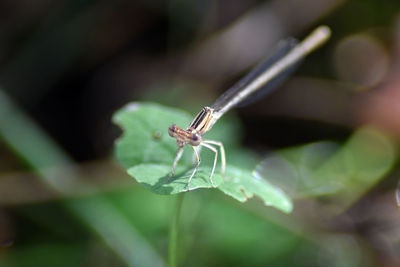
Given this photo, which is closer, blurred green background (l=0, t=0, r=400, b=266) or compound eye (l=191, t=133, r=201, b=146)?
compound eye (l=191, t=133, r=201, b=146)

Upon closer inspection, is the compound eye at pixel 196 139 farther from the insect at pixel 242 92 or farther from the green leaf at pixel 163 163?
the green leaf at pixel 163 163

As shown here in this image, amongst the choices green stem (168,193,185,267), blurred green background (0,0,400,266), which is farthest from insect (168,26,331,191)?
blurred green background (0,0,400,266)

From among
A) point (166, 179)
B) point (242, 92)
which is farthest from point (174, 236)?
point (242, 92)

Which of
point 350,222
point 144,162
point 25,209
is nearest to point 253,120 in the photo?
point 350,222

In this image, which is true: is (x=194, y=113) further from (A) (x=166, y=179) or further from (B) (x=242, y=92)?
(A) (x=166, y=179)

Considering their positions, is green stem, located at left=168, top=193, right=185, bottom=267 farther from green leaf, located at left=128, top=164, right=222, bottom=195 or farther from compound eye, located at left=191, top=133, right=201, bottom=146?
compound eye, located at left=191, top=133, right=201, bottom=146
